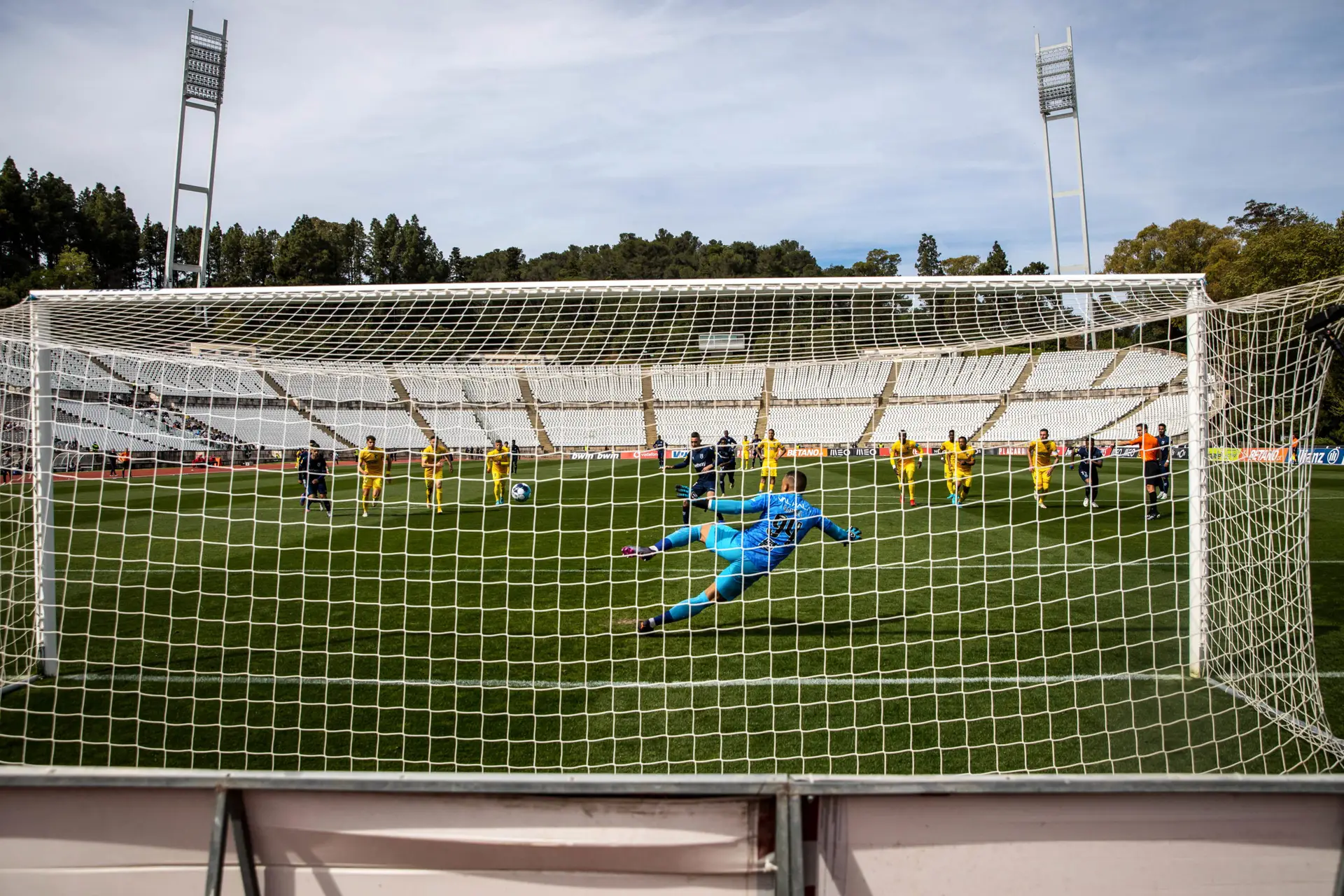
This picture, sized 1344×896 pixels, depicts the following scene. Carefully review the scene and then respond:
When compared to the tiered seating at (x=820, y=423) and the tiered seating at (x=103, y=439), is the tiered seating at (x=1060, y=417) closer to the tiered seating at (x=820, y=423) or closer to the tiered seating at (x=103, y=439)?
the tiered seating at (x=820, y=423)

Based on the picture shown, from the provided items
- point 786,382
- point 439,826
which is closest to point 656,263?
point 786,382

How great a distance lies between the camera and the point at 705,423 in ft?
66.9

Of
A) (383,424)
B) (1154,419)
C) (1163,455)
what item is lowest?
(1163,455)

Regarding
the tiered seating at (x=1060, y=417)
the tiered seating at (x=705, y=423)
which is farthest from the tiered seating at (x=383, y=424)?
the tiered seating at (x=1060, y=417)

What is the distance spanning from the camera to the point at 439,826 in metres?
1.92

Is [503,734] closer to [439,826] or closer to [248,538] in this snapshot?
[439,826]

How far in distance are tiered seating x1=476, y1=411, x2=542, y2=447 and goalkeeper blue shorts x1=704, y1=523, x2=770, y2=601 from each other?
9033mm

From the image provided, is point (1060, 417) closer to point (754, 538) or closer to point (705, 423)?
point (705, 423)

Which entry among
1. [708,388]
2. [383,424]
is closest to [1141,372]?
[708,388]

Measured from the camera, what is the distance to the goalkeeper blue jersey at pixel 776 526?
6.23 m

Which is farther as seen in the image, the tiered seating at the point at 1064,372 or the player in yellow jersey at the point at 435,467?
the tiered seating at the point at 1064,372

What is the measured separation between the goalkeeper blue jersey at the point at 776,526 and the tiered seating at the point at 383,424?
25.4ft

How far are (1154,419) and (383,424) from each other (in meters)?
21.9

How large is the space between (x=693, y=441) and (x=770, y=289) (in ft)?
26.3
